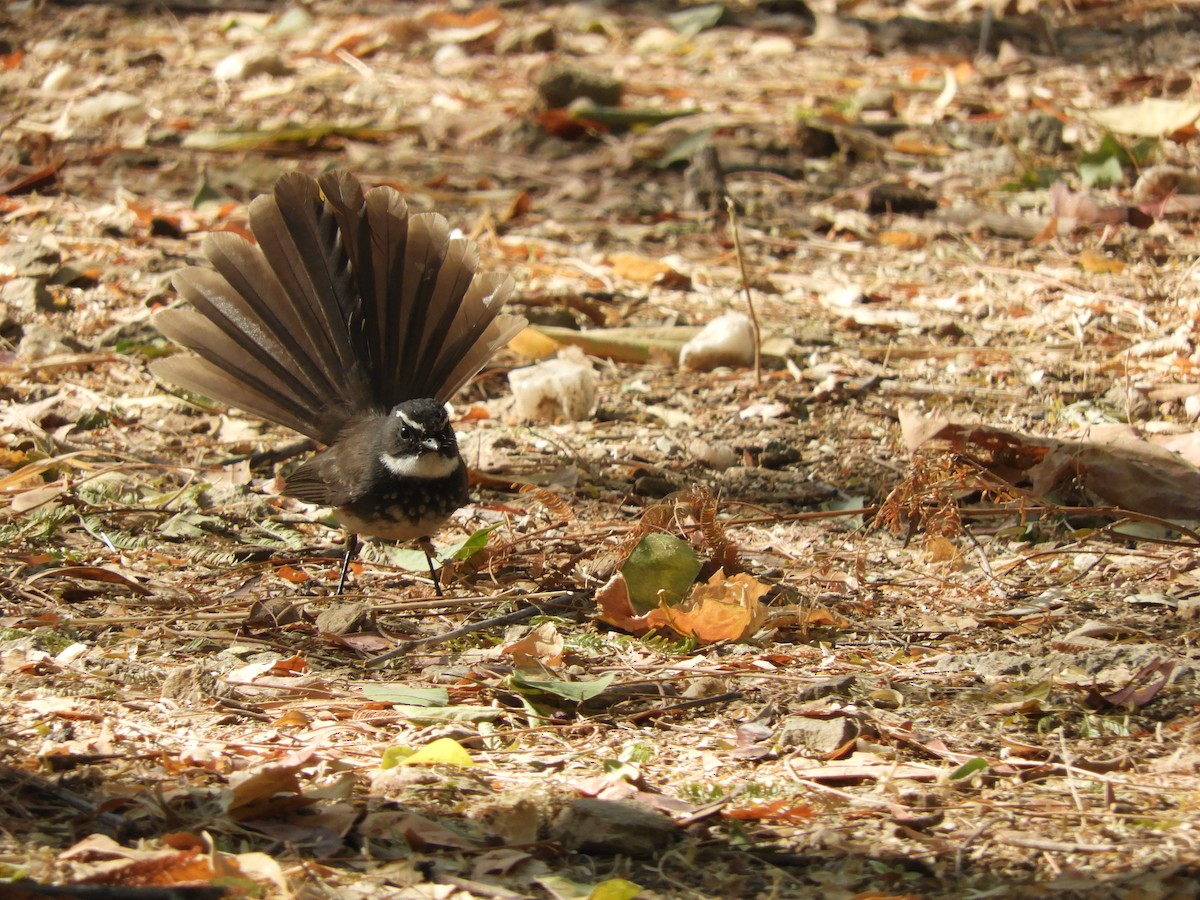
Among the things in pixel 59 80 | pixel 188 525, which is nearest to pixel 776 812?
pixel 188 525

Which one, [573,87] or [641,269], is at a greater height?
[573,87]

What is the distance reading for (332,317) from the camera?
5.00 m

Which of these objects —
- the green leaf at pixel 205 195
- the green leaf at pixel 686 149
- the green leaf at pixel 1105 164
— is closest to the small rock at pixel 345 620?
the green leaf at pixel 205 195

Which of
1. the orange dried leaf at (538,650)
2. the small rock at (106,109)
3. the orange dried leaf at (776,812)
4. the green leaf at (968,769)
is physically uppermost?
the small rock at (106,109)

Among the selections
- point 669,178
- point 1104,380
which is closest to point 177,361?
point 1104,380

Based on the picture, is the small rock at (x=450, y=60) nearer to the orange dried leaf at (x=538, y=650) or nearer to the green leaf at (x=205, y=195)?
the green leaf at (x=205, y=195)

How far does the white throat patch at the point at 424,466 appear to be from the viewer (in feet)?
14.8

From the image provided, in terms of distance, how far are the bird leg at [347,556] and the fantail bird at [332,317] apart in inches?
0.6

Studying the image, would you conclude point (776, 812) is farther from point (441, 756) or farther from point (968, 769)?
point (441, 756)

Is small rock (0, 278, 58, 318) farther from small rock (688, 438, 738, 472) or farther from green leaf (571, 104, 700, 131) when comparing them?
green leaf (571, 104, 700, 131)

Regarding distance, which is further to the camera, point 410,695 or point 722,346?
point 722,346

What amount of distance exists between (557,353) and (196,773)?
11.5ft

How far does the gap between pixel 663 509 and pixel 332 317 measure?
1.49 m

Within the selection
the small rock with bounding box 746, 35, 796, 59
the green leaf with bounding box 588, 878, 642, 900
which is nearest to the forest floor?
the green leaf with bounding box 588, 878, 642, 900
